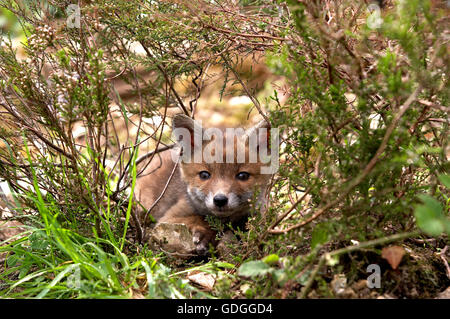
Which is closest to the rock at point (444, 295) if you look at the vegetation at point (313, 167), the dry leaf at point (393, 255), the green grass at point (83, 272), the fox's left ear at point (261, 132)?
the vegetation at point (313, 167)

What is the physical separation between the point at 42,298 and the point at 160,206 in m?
1.89

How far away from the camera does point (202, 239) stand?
316 centimetres

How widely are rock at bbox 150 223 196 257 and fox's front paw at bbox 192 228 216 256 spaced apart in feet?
0.32

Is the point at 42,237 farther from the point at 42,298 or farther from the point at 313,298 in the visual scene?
the point at 313,298

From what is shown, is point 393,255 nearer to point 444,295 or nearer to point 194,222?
point 444,295

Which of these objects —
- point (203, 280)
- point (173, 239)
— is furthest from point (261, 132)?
point (203, 280)

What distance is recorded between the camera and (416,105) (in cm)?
197

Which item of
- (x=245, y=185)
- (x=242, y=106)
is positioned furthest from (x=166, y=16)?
(x=242, y=106)

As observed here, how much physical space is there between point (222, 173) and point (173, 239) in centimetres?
76

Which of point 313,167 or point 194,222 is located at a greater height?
point 313,167

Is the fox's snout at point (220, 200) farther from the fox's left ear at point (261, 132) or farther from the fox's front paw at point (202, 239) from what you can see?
the fox's left ear at point (261, 132)

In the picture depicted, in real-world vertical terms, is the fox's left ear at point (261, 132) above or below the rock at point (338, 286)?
above

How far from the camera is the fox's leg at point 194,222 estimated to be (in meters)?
3.09
